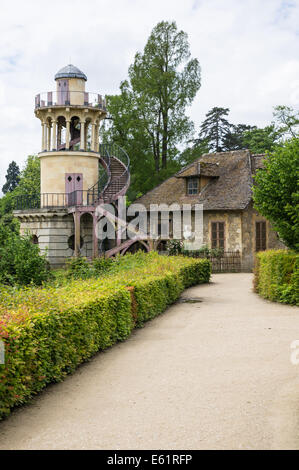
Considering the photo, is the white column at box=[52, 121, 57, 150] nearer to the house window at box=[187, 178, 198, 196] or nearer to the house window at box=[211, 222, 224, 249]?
the house window at box=[187, 178, 198, 196]

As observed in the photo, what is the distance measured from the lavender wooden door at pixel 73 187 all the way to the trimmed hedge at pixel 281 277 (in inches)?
751

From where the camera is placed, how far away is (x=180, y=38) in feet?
132

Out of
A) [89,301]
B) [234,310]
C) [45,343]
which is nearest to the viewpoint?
[45,343]

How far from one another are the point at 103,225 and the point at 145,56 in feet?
44.3

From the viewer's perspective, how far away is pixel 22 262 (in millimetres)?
21312

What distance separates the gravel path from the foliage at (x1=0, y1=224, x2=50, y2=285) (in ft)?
33.5

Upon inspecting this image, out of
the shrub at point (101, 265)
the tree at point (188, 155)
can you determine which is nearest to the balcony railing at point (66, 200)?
the tree at point (188, 155)

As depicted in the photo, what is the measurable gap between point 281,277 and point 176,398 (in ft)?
32.8

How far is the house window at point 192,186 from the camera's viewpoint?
34188mm

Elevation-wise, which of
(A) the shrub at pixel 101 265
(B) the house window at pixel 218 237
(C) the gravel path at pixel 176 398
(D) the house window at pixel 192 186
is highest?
(D) the house window at pixel 192 186

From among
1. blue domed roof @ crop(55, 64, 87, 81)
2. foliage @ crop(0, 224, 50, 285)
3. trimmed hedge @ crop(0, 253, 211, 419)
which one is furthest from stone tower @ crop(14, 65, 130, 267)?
trimmed hedge @ crop(0, 253, 211, 419)

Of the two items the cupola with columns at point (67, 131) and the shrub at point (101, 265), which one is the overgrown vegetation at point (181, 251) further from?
the cupola with columns at point (67, 131)
